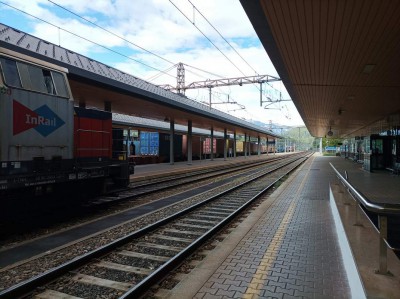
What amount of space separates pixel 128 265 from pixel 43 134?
3988mm

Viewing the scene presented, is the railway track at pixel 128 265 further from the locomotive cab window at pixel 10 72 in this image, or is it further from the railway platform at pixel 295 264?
the locomotive cab window at pixel 10 72

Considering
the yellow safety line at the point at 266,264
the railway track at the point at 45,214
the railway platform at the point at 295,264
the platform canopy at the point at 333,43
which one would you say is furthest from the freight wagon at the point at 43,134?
the yellow safety line at the point at 266,264

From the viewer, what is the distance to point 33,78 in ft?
25.9

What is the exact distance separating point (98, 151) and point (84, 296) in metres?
6.04

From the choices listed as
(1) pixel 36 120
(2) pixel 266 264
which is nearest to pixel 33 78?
(1) pixel 36 120

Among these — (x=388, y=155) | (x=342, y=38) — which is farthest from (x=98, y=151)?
(x=388, y=155)

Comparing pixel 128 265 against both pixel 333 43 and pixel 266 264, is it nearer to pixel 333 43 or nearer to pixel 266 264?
pixel 266 264

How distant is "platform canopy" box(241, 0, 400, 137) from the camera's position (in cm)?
666

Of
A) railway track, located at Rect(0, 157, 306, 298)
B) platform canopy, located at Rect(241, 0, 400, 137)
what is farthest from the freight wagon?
platform canopy, located at Rect(241, 0, 400, 137)

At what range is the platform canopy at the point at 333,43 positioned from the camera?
666 centimetres

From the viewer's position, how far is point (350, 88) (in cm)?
1456

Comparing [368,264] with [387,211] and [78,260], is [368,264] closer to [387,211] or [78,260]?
[387,211]

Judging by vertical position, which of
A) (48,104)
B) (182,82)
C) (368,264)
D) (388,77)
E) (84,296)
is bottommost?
(84,296)

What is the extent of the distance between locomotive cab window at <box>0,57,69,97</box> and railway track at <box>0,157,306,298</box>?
12.8ft
